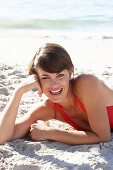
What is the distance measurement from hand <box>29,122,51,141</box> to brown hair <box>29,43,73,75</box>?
58 cm

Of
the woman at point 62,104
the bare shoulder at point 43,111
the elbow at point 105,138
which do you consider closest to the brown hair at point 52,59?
the woman at point 62,104

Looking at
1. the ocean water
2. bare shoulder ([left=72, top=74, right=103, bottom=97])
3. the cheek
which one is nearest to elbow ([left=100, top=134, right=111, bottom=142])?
bare shoulder ([left=72, top=74, right=103, bottom=97])

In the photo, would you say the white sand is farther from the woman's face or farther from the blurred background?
the woman's face

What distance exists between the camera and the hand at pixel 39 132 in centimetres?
293

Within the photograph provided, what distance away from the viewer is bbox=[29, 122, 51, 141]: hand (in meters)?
2.93

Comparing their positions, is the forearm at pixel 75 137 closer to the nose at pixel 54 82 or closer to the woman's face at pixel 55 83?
the woman's face at pixel 55 83

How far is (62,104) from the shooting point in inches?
121

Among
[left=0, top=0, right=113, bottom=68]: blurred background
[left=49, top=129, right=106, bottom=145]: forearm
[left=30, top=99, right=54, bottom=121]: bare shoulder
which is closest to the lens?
[left=49, top=129, right=106, bottom=145]: forearm

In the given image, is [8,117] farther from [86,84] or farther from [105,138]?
[105,138]

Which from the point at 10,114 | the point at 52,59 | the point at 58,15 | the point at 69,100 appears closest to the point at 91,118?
the point at 69,100

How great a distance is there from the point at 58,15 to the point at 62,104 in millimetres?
10645

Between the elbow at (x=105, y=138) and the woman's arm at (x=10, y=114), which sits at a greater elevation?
the woman's arm at (x=10, y=114)

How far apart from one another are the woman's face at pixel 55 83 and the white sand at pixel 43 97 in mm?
462

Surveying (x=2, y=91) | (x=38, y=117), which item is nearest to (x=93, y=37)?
(x=2, y=91)
